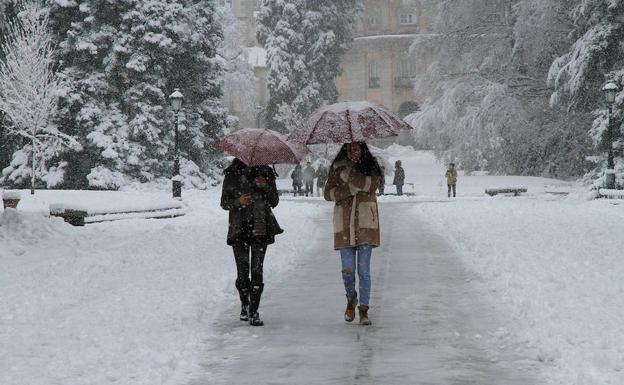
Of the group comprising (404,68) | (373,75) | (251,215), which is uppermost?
(404,68)

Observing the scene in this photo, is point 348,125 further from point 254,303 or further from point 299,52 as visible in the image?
point 299,52

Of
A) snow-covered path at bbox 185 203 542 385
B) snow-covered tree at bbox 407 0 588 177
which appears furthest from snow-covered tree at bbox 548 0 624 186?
snow-covered path at bbox 185 203 542 385

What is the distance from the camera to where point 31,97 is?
38344 mm

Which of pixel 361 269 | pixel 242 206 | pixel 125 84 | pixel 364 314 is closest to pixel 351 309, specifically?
pixel 364 314

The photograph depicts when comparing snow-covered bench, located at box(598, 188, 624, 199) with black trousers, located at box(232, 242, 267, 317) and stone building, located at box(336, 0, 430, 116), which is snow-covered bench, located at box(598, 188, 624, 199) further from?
stone building, located at box(336, 0, 430, 116)

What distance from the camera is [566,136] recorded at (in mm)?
39344

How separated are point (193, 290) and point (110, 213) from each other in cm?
1295

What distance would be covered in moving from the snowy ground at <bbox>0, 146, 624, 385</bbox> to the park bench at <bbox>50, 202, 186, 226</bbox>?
0.48 meters

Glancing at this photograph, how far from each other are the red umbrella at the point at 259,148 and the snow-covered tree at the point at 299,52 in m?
42.2

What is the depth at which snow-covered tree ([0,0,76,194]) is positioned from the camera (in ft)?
124

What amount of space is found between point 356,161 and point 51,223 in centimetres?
1108

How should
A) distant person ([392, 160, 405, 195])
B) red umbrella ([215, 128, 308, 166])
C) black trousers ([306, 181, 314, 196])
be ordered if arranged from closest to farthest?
red umbrella ([215, 128, 308, 166]) < distant person ([392, 160, 405, 195]) < black trousers ([306, 181, 314, 196])

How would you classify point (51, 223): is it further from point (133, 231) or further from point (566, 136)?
point (566, 136)

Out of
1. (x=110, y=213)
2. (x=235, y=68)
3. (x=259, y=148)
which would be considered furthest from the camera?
(x=235, y=68)
